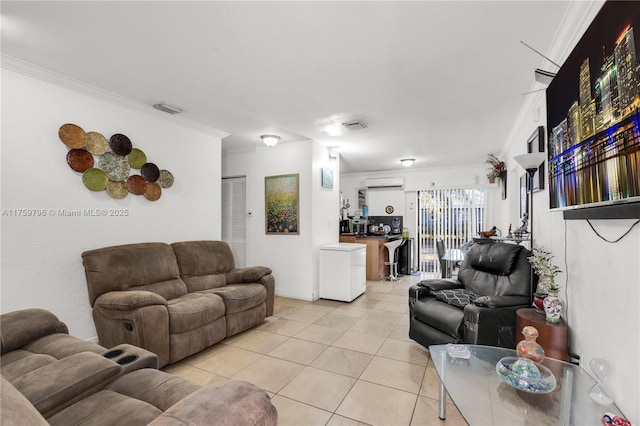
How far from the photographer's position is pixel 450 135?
442 cm

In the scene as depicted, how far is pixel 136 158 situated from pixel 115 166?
0.25 meters

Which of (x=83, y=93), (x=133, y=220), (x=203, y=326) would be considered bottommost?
(x=203, y=326)

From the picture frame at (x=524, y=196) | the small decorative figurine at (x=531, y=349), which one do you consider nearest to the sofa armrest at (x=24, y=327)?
the small decorative figurine at (x=531, y=349)

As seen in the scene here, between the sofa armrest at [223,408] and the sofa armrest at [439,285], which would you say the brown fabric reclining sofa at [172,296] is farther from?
the sofa armrest at [439,285]

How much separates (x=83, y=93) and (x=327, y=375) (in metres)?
3.41

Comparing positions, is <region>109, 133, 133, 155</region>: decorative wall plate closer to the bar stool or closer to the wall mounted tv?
the wall mounted tv

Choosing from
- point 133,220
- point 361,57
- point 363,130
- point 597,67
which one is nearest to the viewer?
point 597,67

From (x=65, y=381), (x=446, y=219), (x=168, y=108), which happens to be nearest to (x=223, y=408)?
(x=65, y=381)

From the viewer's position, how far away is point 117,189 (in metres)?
3.06

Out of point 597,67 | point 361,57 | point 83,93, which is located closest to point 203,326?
point 83,93

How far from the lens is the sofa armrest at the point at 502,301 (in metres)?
2.38

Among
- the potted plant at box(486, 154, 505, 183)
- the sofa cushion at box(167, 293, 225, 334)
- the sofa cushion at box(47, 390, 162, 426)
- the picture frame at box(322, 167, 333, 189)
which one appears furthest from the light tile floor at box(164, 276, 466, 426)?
the potted plant at box(486, 154, 505, 183)

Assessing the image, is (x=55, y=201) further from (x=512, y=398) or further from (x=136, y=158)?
(x=512, y=398)

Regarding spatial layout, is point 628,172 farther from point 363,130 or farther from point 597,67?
point 363,130
